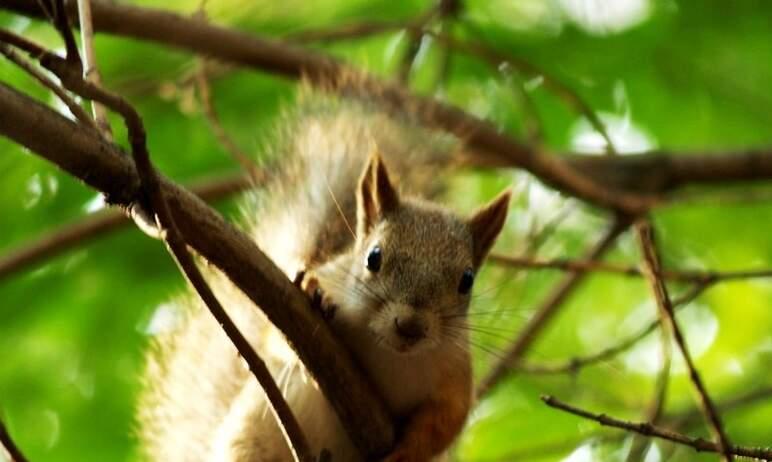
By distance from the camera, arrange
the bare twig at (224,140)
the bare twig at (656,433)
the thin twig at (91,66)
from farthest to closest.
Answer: the bare twig at (224,140)
the bare twig at (656,433)
the thin twig at (91,66)

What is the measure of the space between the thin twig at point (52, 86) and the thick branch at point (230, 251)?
0.02 meters

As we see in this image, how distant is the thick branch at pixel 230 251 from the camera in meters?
2.10

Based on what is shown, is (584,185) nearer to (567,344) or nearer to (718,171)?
(718,171)

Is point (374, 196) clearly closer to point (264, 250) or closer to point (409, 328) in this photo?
point (264, 250)

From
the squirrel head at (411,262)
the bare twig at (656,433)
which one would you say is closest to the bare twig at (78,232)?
the squirrel head at (411,262)

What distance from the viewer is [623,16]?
183 inches

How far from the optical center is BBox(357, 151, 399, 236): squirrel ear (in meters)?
3.33

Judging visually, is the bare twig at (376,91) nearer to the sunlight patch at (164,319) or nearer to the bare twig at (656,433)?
the sunlight patch at (164,319)

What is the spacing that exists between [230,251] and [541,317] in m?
2.01

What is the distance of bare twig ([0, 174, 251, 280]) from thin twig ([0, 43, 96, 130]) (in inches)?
64.2

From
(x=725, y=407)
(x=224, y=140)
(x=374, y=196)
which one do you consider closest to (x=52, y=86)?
(x=374, y=196)

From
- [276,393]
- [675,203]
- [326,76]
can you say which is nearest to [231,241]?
[276,393]

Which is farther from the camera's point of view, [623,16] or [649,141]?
[649,141]

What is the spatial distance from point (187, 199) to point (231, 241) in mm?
121
